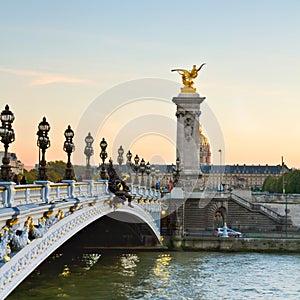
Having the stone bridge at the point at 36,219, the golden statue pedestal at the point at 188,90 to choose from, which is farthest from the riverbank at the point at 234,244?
the golden statue pedestal at the point at 188,90

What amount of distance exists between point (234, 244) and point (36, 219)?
34.7 metres

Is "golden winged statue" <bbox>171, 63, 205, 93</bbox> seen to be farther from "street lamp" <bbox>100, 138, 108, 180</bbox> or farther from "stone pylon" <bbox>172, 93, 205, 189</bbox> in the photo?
"street lamp" <bbox>100, 138, 108, 180</bbox>

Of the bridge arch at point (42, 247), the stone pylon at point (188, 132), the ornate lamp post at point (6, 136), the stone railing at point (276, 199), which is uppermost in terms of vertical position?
the stone pylon at point (188, 132)

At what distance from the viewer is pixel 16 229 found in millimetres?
16203

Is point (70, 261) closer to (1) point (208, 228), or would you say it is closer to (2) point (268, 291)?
(2) point (268, 291)

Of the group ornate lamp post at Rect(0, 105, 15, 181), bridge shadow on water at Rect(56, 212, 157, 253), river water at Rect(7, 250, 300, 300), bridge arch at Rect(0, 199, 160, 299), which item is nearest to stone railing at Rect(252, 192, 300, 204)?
river water at Rect(7, 250, 300, 300)

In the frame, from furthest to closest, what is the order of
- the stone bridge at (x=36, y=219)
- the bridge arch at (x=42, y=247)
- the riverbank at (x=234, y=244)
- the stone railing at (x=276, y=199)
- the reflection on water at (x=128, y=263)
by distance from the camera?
the stone railing at (x=276, y=199), the riverbank at (x=234, y=244), the reflection on water at (x=128, y=263), the bridge arch at (x=42, y=247), the stone bridge at (x=36, y=219)

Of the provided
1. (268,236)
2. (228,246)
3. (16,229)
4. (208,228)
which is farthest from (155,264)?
(16,229)

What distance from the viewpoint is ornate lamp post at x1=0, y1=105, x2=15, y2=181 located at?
1622 centimetres

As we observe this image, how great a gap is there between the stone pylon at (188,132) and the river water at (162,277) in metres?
27.7

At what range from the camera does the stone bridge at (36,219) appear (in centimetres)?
1581

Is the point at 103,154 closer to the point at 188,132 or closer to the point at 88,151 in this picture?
the point at 88,151

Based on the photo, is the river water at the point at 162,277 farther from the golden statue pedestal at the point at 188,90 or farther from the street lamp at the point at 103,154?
the golden statue pedestal at the point at 188,90

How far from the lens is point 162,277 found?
38125 millimetres
